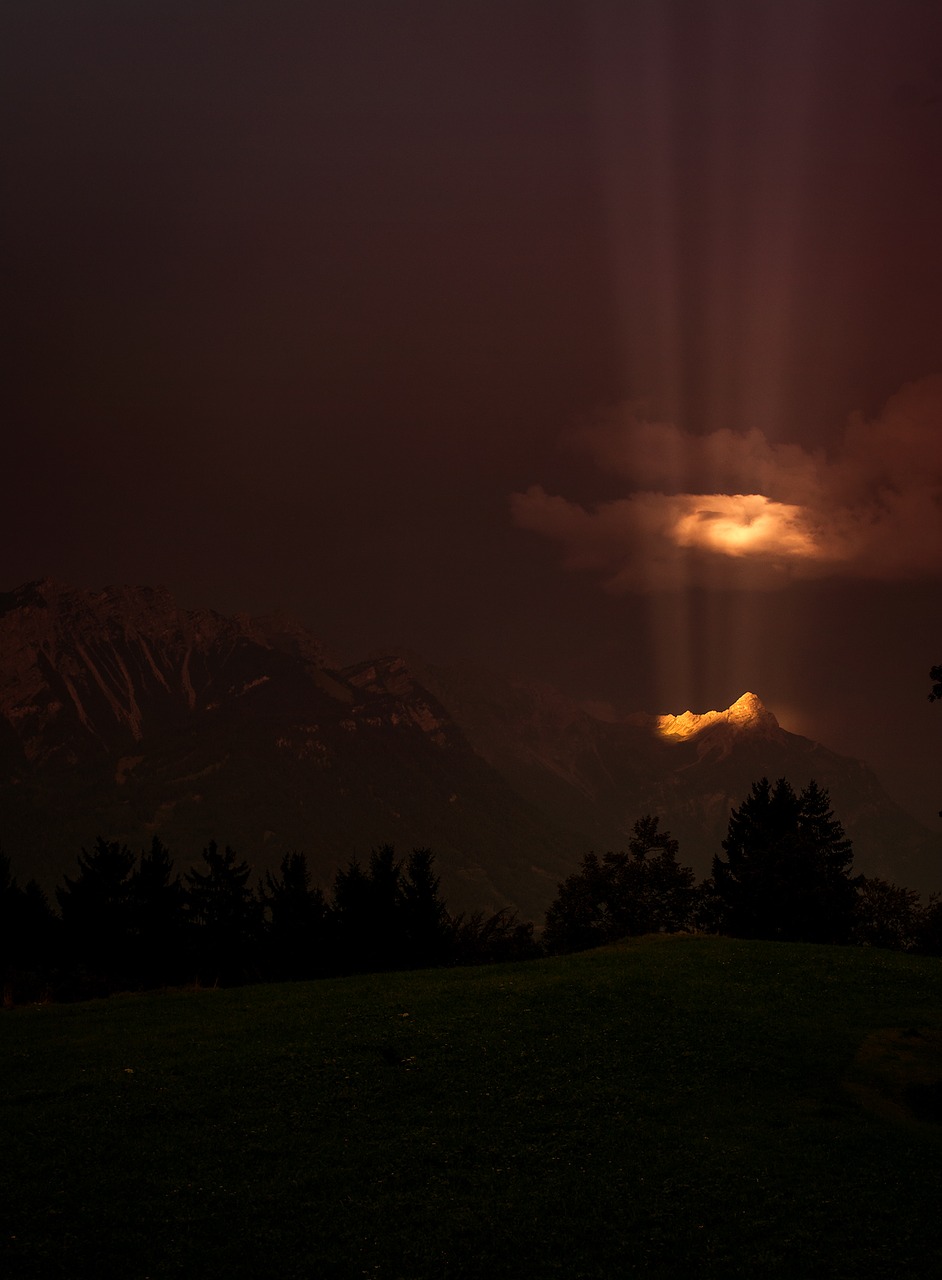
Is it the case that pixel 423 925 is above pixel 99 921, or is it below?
below

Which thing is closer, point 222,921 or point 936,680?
point 936,680

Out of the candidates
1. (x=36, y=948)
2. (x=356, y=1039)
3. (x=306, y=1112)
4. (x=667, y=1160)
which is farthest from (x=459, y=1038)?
(x=36, y=948)

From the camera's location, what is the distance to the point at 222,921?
3743 inches

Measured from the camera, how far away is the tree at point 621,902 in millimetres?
92250

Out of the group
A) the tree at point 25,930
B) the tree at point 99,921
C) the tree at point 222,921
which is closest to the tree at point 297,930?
the tree at point 222,921

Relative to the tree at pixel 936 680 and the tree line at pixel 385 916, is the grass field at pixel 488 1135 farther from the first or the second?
the tree line at pixel 385 916

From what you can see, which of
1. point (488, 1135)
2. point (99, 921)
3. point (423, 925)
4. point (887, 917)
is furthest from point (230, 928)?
point (488, 1135)

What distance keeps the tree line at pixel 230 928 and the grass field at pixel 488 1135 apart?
162 ft

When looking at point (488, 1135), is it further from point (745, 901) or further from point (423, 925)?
point (745, 901)

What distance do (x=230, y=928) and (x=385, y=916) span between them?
53.8 ft

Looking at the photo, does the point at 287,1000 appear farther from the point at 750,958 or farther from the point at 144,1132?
the point at 750,958

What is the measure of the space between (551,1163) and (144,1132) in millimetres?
10748

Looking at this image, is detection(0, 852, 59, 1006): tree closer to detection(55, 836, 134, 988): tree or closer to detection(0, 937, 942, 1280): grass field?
detection(55, 836, 134, 988): tree

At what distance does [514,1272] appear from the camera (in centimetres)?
1970
